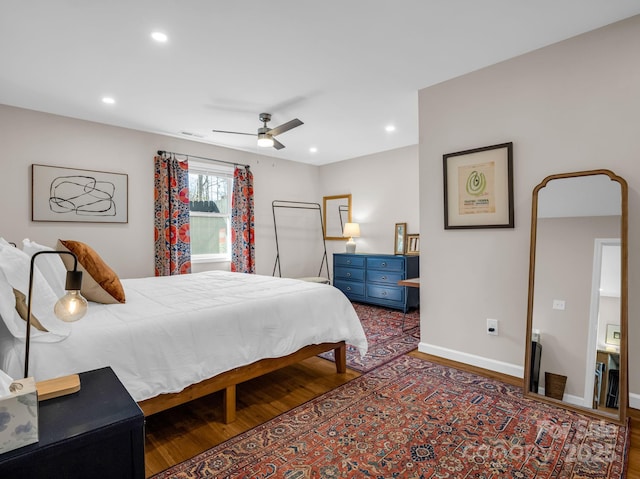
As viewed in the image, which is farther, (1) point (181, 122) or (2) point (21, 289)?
(1) point (181, 122)

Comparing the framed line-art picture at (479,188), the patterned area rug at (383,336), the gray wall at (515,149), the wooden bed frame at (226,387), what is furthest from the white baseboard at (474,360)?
the wooden bed frame at (226,387)

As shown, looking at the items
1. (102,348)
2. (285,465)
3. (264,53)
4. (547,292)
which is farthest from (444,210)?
(102,348)

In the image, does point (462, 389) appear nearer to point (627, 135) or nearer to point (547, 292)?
point (547, 292)

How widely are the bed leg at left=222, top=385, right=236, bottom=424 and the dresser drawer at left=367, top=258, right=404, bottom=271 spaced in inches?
129

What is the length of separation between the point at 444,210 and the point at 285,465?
233 cm

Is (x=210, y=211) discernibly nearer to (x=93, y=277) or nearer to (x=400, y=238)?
(x=400, y=238)

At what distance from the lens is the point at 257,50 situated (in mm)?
2525

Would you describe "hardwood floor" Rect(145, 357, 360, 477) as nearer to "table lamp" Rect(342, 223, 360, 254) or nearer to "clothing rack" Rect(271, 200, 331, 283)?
"clothing rack" Rect(271, 200, 331, 283)

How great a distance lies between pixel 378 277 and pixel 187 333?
143 inches

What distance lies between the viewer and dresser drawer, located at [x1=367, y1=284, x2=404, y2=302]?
4883mm

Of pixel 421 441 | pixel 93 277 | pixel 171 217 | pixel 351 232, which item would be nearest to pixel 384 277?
pixel 351 232

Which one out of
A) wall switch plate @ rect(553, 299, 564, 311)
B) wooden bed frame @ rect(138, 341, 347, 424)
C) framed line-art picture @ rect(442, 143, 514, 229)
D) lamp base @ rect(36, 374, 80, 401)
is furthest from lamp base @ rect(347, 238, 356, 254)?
lamp base @ rect(36, 374, 80, 401)

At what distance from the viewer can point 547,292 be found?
246 centimetres

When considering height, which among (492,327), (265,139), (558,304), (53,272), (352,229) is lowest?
(492,327)
